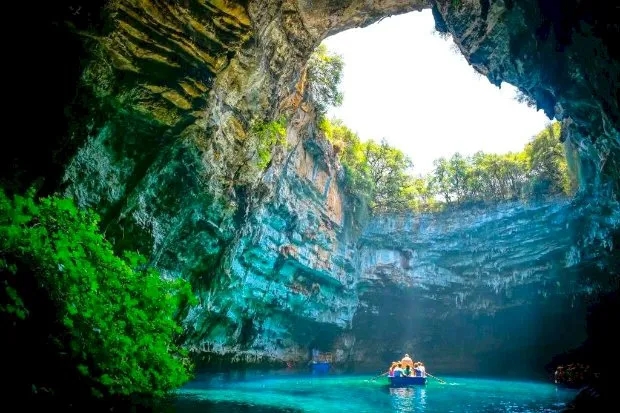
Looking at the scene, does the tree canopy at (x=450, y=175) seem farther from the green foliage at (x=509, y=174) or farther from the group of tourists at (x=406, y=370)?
the group of tourists at (x=406, y=370)

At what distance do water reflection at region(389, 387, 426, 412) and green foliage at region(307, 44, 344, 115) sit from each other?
1474 cm

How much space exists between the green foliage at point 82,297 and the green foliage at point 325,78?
16599 millimetres

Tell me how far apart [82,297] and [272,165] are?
1113 cm

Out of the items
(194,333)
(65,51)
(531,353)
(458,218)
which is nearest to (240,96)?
(65,51)

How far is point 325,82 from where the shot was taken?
21.7m

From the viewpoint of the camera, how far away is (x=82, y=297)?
16.9 ft

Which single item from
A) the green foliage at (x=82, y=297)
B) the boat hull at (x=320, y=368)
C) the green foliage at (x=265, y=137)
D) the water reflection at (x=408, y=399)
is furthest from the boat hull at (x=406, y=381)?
the green foliage at (x=82, y=297)

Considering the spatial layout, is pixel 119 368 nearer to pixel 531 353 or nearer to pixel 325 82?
pixel 325 82

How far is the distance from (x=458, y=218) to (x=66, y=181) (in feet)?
78.1

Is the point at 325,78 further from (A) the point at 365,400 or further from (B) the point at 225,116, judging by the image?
(A) the point at 365,400

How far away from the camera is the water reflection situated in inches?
471

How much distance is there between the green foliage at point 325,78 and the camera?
2114cm

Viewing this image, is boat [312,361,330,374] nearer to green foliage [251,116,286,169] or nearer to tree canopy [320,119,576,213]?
tree canopy [320,119,576,213]

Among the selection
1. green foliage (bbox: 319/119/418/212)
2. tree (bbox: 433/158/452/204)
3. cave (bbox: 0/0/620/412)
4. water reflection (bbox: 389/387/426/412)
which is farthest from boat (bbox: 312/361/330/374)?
tree (bbox: 433/158/452/204)
